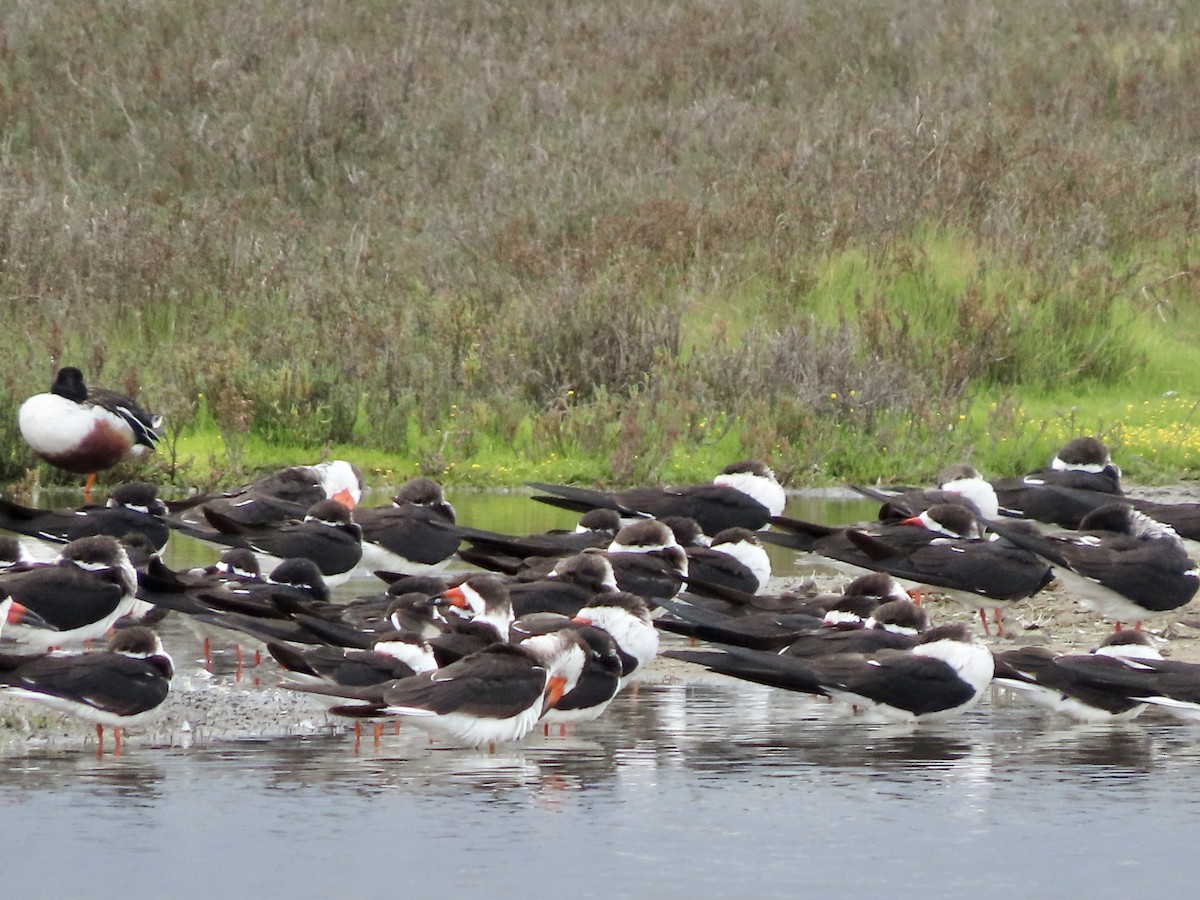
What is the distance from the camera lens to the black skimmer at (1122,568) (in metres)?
10.8

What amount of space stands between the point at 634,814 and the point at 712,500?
6033mm

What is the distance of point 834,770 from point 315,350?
12413mm

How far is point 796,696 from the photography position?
9.85m

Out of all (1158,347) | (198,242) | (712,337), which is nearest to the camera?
(712,337)

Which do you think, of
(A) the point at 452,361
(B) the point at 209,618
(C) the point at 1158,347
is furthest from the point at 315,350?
(B) the point at 209,618

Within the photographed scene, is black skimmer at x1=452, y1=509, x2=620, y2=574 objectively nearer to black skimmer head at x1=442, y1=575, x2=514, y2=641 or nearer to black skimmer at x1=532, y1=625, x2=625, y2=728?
black skimmer head at x1=442, y1=575, x2=514, y2=641

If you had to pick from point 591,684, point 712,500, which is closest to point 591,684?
point 591,684

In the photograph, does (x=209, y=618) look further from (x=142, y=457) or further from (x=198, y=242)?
(x=198, y=242)

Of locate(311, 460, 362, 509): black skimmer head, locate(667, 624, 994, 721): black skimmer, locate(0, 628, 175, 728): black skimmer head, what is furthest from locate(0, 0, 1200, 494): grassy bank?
locate(0, 628, 175, 728): black skimmer head

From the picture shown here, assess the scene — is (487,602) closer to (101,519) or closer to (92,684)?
(92,684)

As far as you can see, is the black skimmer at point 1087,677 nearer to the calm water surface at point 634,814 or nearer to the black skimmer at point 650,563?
the calm water surface at point 634,814

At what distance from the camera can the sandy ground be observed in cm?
854

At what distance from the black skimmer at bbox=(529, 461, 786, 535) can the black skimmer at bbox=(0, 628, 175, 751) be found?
5.01m

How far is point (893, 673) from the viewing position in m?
8.72
